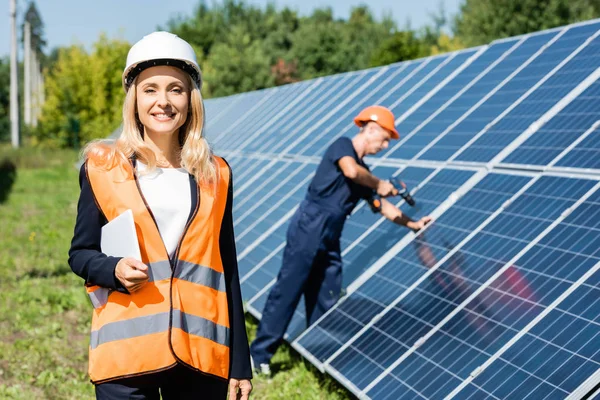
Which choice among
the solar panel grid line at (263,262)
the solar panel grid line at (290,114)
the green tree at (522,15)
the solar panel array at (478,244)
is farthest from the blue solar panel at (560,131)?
the green tree at (522,15)

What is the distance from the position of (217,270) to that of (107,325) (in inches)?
16.1

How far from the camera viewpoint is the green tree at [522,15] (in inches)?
1708

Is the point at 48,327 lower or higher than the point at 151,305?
lower

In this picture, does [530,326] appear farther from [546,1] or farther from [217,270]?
[546,1]

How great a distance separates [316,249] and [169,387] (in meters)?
3.32

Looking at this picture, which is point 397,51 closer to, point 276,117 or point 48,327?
point 276,117

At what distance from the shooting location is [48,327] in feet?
25.9

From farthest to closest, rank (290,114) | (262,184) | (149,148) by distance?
(290,114) → (262,184) → (149,148)

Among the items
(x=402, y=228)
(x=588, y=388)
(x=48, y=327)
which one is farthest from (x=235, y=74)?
(x=588, y=388)

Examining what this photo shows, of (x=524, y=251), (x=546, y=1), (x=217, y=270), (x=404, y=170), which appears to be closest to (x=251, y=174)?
(x=404, y=170)

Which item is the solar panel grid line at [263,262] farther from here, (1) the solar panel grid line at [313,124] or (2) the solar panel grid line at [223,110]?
(2) the solar panel grid line at [223,110]

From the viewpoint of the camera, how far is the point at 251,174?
10.5 m

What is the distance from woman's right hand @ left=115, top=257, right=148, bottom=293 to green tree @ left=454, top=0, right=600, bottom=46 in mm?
42456

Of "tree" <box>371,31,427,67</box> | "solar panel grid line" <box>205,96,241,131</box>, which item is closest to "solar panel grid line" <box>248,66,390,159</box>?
"solar panel grid line" <box>205,96,241,131</box>
